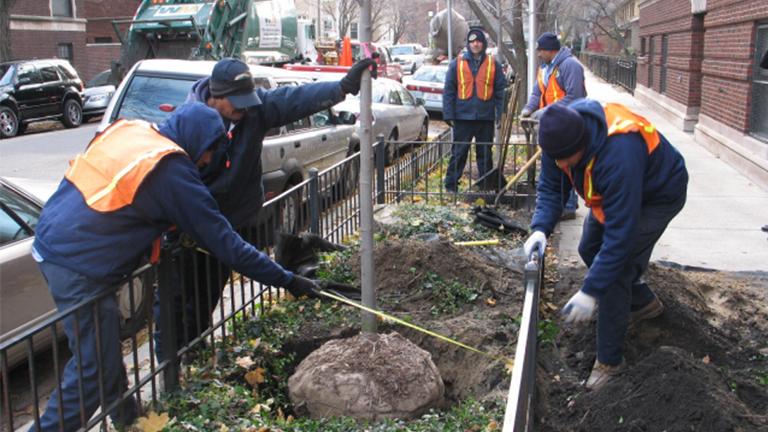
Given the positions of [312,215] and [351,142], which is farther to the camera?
[351,142]

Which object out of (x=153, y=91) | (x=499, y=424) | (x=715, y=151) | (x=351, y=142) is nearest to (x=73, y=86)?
(x=351, y=142)

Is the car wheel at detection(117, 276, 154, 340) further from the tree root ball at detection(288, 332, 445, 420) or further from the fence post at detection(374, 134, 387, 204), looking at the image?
the fence post at detection(374, 134, 387, 204)

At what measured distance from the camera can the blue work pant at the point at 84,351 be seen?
332cm

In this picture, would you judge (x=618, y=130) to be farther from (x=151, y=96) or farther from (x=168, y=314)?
(x=151, y=96)

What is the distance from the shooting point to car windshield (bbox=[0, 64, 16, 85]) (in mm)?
19719

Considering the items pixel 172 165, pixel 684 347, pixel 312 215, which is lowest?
pixel 684 347

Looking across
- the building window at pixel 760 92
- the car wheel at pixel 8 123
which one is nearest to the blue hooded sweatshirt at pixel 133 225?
the building window at pixel 760 92

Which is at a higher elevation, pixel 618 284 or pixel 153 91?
pixel 153 91

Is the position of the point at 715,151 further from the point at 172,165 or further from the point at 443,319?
the point at 172,165

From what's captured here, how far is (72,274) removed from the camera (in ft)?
11.1

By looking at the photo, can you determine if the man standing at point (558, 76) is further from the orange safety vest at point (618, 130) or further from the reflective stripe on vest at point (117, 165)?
the reflective stripe on vest at point (117, 165)

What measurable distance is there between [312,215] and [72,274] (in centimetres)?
303

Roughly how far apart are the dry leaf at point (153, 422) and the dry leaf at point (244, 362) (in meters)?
0.73

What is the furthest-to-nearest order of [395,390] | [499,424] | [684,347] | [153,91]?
[153,91] < [684,347] < [395,390] < [499,424]
